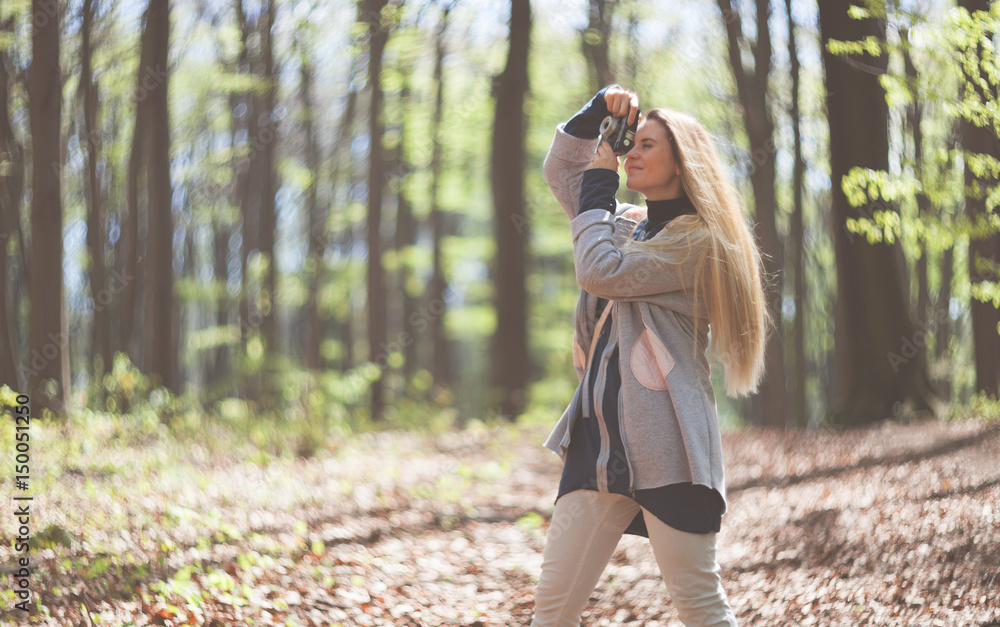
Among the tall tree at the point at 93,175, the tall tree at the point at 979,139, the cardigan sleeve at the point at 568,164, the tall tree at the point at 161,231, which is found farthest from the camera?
the tall tree at the point at 93,175

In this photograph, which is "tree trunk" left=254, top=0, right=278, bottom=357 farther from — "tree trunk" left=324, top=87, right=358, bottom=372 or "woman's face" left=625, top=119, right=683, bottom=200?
"woman's face" left=625, top=119, right=683, bottom=200

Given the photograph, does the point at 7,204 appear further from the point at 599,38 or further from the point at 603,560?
the point at 603,560

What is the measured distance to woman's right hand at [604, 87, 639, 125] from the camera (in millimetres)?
2649

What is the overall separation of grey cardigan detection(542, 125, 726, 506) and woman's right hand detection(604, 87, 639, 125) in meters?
0.36

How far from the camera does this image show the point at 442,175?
19078 millimetres

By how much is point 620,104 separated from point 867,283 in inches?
287

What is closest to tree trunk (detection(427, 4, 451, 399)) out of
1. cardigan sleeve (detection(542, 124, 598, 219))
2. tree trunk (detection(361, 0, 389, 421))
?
tree trunk (detection(361, 0, 389, 421))

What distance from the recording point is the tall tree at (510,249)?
14039 mm

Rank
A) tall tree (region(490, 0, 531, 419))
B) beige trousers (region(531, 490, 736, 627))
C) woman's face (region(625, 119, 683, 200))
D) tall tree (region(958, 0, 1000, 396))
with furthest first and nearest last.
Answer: tall tree (region(490, 0, 531, 419)) < tall tree (region(958, 0, 1000, 396)) < woman's face (region(625, 119, 683, 200)) < beige trousers (region(531, 490, 736, 627))

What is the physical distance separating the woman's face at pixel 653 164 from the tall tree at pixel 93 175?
39.2 ft

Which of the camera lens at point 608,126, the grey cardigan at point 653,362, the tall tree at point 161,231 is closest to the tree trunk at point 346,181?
the tall tree at point 161,231

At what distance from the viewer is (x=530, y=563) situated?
5633 mm

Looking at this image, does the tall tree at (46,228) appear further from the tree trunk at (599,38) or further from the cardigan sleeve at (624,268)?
the tree trunk at (599,38)

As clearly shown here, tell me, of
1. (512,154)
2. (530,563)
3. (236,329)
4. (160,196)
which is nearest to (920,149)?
(512,154)
